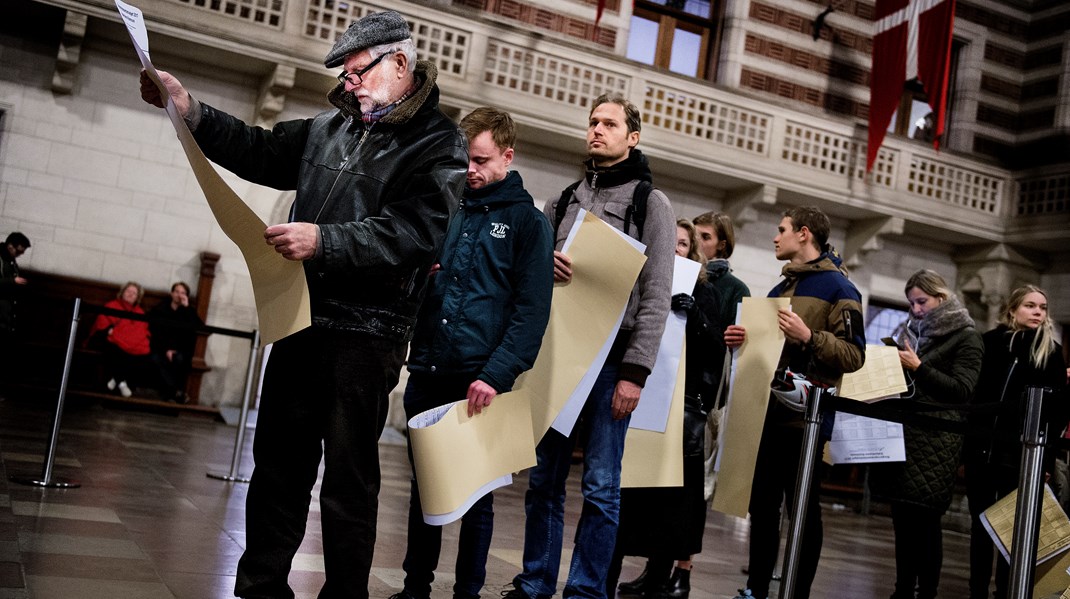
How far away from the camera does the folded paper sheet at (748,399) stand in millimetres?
3805

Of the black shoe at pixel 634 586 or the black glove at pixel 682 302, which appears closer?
the black glove at pixel 682 302

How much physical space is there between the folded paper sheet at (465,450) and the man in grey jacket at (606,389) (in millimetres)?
456

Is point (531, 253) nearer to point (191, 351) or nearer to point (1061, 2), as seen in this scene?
point (191, 351)

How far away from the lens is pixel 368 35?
8.11ft

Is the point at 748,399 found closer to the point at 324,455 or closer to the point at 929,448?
the point at 929,448

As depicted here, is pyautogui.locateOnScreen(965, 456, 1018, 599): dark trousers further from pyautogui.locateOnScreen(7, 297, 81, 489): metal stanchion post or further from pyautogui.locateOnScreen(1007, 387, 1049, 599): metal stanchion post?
pyautogui.locateOnScreen(7, 297, 81, 489): metal stanchion post

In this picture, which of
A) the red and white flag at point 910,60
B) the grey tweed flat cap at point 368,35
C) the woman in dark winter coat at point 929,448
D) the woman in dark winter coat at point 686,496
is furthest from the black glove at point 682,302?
the red and white flag at point 910,60

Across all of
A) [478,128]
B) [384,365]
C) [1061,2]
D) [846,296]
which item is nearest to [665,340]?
[846,296]

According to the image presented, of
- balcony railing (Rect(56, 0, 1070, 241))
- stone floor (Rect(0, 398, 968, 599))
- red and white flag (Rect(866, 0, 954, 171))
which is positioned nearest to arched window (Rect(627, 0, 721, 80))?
balcony railing (Rect(56, 0, 1070, 241))

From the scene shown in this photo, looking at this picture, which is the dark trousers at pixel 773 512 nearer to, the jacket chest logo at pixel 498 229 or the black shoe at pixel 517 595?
the black shoe at pixel 517 595

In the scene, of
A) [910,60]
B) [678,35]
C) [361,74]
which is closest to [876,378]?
[361,74]

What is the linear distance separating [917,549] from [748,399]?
1160 millimetres

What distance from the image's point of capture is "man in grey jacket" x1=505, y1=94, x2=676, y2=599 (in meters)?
3.19

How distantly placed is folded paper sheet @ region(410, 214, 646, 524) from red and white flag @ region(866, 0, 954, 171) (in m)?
10.3
